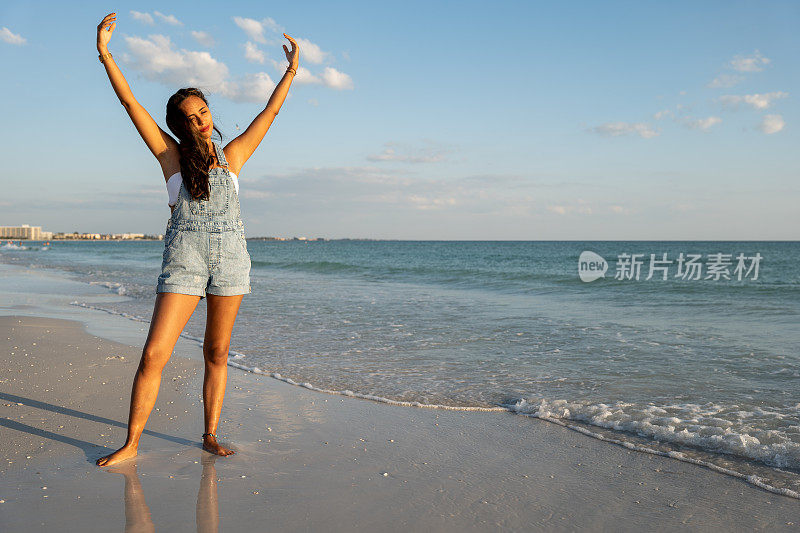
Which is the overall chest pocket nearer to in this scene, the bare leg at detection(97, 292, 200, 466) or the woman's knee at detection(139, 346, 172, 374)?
the bare leg at detection(97, 292, 200, 466)

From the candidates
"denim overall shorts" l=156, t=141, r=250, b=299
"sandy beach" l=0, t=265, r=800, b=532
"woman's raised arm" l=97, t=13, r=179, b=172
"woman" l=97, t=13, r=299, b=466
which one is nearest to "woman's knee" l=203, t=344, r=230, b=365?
"woman" l=97, t=13, r=299, b=466

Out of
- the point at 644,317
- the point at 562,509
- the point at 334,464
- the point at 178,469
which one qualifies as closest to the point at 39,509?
the point at 178,469

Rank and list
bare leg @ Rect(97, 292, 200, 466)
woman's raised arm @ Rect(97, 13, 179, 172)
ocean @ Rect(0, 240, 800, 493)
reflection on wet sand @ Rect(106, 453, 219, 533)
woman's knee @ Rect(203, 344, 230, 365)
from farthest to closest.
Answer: ocean @ Rect(0, 240, 800, 493)
woman's knee @ Rect(203, 344, 230, 365)
bare leg @ Rect(97, 292, 200, 466)
woman's raised arm @ Rect(97, 13, 179, 172)
reflection on wet sand @ Rect(106, 453, 219, 533)

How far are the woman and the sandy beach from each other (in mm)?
416

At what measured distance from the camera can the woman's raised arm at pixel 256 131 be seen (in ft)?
9.50

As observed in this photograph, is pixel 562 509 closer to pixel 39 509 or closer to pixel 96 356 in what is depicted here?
pixel 39 509

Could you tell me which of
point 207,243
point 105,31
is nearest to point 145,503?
point 207,243

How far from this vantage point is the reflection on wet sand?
2223 mm

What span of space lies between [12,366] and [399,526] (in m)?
4.47

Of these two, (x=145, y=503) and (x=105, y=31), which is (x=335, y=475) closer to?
(x=145, y=503)

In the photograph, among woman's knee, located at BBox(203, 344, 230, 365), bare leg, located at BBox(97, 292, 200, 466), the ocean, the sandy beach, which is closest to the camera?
the sandy beach

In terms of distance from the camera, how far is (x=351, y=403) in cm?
432

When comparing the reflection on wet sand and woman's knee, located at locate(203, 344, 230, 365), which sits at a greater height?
woman's knee, located at locate(203, 344, 230, 365)

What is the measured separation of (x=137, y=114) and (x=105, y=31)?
46cm
